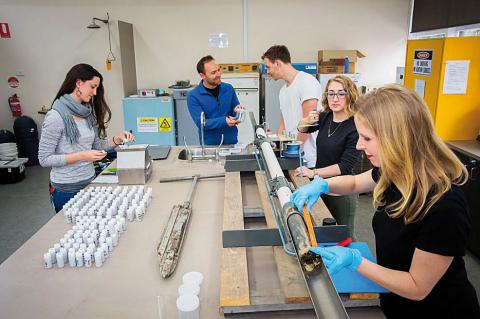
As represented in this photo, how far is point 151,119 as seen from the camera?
4770 millimetres

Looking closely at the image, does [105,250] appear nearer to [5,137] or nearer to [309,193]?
[309,193]

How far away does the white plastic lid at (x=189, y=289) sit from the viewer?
43.5 inches

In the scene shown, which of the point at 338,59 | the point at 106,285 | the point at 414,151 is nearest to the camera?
the point at 414,151

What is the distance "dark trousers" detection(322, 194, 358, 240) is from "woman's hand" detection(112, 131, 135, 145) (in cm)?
129

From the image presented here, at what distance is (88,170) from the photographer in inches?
86.0

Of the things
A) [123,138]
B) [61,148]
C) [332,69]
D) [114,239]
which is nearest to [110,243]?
[114,239]

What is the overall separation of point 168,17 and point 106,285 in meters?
4.64

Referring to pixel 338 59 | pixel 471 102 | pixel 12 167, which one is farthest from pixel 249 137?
pixel 12 167

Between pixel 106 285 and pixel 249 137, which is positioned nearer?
pixel 106 285

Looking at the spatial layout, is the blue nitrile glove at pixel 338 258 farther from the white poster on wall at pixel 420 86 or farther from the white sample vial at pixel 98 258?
the white poster on wall at pixel 420 86

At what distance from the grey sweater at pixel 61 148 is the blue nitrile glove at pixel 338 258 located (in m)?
1.57

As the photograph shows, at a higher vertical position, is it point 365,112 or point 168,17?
point 168,17

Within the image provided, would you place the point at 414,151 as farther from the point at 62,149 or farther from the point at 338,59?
the point at 338,59

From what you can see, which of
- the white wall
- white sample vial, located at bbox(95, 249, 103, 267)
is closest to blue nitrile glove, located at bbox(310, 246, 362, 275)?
white sample vial, located at bbox(95, 249, 103, 267)
